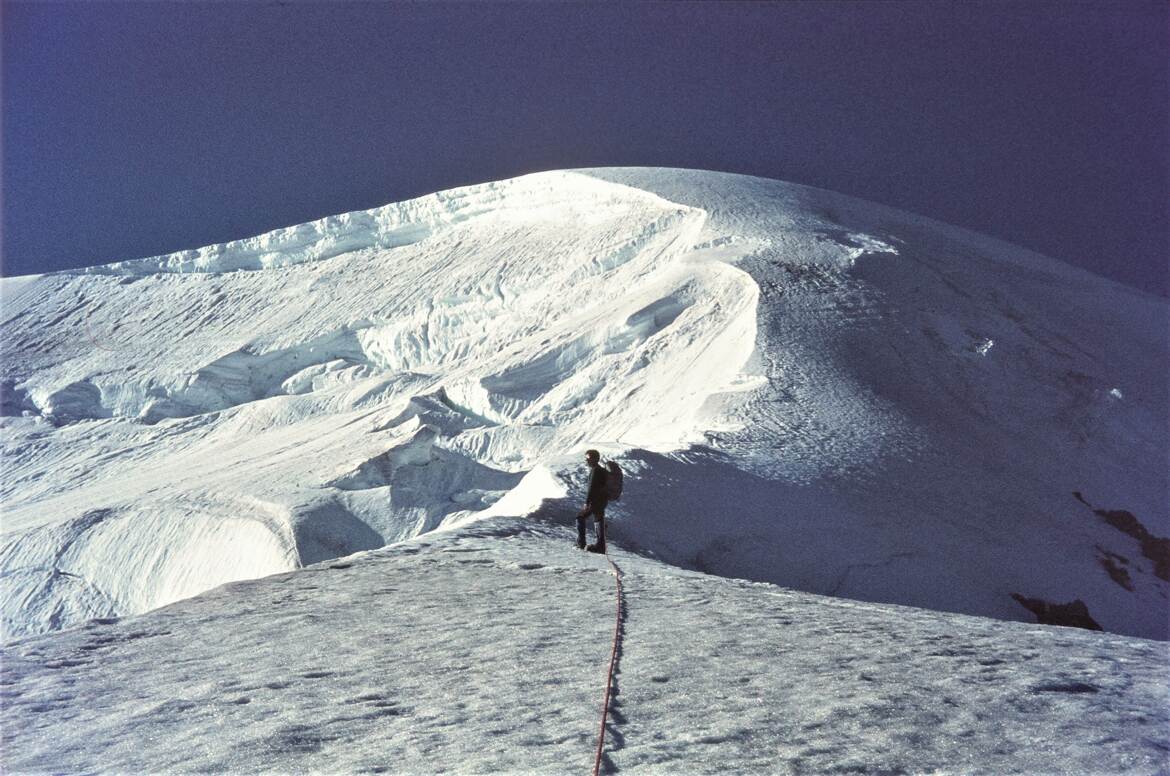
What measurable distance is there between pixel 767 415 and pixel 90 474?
1800 cm

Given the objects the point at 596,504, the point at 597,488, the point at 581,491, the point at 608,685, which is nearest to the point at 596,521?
the point at 596,504

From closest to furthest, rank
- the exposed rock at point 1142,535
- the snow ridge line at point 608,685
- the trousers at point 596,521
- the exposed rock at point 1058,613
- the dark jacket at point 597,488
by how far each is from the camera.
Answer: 1. the snow ridge line at point 608,685
2. the dark jacket at point 597,488
3. the trousers at point 596,521
4. the exposed rock at point 1058,613
5. the exposed rock at point 1142,535

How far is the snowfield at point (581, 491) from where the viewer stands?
5.41 m

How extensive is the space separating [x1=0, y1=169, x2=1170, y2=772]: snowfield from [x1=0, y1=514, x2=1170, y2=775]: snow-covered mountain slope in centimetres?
3

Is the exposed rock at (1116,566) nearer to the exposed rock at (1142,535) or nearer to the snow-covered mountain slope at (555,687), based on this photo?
the exposed rock at (1142,535)

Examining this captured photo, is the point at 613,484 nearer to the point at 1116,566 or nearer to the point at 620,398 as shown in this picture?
the point at 1116,566

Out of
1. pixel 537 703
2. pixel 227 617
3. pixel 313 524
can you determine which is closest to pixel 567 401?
pixel 313 524

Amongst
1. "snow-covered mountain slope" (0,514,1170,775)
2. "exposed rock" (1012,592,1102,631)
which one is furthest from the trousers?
"exposed rock" (1012,592,1102,631)

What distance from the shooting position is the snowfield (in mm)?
5414

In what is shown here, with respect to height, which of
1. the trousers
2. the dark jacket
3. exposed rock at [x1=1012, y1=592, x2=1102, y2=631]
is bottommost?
exposed rock at [x1=1012, y1=592, x2=1102, y2=631]

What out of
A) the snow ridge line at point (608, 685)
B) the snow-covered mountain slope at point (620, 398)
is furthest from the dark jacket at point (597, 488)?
the snow ridge line at point (608, 685)

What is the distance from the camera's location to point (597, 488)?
32.8 ft

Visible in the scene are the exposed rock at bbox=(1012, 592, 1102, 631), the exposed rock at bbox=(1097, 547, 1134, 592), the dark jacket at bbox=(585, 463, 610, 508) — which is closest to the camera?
the dark jacket at bbox=(585, 463, 610, 508)

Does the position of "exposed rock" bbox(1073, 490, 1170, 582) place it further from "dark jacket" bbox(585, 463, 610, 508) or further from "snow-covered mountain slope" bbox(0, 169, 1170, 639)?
"dark jacket" bbox(585, 463, 610, 508)
